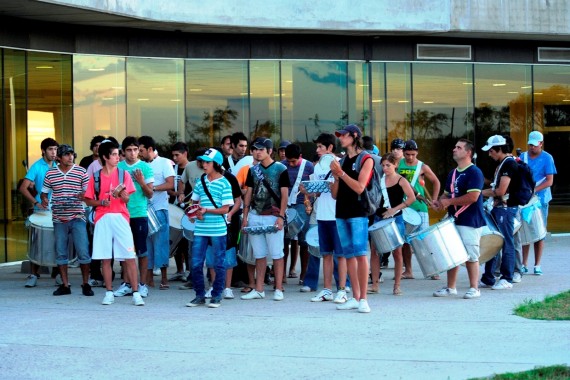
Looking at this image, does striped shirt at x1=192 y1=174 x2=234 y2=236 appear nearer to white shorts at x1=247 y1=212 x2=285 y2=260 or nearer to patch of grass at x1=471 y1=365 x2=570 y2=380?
white shorts at x1=247 y1=212 x2=285 y2=260

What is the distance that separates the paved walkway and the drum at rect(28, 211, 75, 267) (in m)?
0.59

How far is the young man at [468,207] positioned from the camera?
12.6 m

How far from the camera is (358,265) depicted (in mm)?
11328

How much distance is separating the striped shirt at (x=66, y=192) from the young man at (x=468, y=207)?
441cm

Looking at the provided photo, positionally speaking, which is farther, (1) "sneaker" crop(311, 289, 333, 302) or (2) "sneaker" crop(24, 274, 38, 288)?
(2) "sneaker" crop(24, 274, 38, 288)

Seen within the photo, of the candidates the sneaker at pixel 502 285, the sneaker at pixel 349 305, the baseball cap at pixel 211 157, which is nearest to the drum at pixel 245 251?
the baseball cap at pixel 211 157

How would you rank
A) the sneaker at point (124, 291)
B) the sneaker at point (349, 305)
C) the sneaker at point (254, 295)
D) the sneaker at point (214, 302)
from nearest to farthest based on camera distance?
the sneaker at point (349, 305), the sneaker at point (214, 302), the sneaker at point (254, 295), the sneaker at point (124, 291)

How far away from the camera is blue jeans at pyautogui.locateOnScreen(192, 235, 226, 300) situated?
11.9 m

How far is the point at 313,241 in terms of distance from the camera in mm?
13258

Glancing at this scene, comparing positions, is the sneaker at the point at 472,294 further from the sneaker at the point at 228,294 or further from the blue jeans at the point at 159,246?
the blue jeans at the point at 159,246

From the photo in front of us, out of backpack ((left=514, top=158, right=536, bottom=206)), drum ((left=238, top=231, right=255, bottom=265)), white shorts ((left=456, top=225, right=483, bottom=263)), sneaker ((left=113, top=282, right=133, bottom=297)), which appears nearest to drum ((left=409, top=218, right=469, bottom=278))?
white shorts ((left=456, top=225, right=483, bottom=263))

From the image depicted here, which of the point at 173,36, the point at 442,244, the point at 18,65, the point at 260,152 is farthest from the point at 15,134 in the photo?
the point at 442,244

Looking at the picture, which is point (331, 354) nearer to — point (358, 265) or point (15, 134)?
point (358, 265)

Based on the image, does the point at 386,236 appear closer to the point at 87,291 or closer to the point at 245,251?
the point at 245,251
